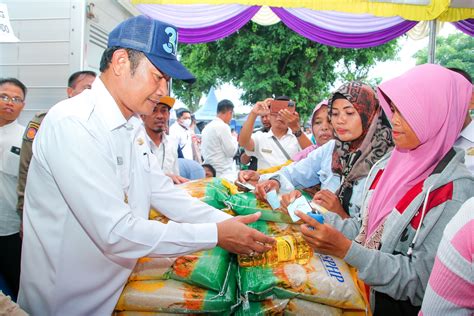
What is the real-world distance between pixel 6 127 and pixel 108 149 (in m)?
2.11

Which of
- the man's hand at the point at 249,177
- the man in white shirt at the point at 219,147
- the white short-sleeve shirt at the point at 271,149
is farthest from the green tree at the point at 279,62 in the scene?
the man's hand at the point at 249,177

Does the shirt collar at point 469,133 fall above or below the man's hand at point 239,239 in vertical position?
above

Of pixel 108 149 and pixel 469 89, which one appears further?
pixel 469 89

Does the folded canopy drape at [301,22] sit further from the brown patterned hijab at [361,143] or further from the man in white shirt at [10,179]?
the brown patterned hijab at [361,143]

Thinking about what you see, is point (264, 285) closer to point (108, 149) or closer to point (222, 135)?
Result: point (108, 149)

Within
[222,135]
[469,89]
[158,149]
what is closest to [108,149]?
[469,89]

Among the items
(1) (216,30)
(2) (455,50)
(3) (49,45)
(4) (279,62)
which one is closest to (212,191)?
(3) (49,45)

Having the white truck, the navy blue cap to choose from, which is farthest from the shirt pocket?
the navy blue cap

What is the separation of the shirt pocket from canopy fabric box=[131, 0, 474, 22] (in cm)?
423

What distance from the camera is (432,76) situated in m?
1.64

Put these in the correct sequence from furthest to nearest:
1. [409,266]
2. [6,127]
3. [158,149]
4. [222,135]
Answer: [222,135], [158,149], [6,127], [409,266]

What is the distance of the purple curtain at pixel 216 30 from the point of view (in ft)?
22.7

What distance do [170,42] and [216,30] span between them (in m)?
5.82

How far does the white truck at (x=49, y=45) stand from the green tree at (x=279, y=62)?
11.8 metres
